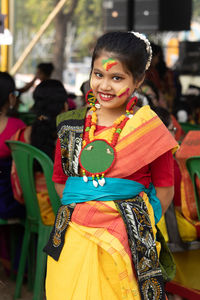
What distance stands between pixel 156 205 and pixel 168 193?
0.23 feet

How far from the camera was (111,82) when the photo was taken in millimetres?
2137

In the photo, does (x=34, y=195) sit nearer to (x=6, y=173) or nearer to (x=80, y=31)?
(x=6, y=173)

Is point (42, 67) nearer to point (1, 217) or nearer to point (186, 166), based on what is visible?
point (1, 217)

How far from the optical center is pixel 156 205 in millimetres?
2258

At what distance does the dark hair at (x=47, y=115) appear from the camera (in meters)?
3.50

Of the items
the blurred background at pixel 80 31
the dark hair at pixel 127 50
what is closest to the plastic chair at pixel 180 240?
the dark hair at pixel 127 50

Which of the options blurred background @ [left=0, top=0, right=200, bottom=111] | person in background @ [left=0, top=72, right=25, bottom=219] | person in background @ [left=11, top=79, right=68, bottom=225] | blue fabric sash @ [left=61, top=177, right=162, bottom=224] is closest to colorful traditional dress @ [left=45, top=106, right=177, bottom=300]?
blue fabric sash @ [left=61, top=177, right=162, bottom=224]

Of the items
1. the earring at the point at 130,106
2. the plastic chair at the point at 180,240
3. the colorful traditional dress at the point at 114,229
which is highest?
the earring at the point at 130,106

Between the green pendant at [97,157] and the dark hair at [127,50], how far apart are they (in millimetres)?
286

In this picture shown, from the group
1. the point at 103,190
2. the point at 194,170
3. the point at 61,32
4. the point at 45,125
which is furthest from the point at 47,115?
the point at 61,32

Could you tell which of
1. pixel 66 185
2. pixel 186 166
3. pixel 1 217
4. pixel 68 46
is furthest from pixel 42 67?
pixel 68 46

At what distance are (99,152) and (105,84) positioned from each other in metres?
0.25

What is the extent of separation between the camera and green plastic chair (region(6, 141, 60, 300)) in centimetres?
320

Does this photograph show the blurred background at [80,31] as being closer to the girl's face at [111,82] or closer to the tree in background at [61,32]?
the tree in background at [61,32]
